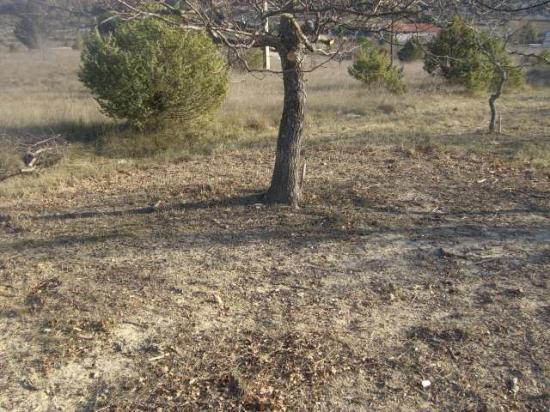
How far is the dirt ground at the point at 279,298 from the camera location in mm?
3035

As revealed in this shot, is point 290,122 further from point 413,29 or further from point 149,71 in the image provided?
point 149,71

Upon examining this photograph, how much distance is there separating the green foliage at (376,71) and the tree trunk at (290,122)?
11.6 meters

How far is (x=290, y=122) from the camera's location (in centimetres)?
571

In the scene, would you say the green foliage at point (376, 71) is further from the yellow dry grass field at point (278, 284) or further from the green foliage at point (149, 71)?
the yellow dry grass field at point (278, 284)

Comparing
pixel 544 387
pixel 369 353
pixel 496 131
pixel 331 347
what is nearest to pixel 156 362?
pixel 331 347

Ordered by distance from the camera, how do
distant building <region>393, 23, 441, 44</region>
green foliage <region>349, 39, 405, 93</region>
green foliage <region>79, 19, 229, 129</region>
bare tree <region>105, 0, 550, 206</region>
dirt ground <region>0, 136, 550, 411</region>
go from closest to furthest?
dirt ground <region>0, 136, 550, 411</region>, bare tree <region>105, 0, 550, 206</region>, distant building <region>393, 23, 441, 44</region>, green foliage <region>79, 19, 229, 129</region>, green foliage <region>349, 39, 405, 93</region>

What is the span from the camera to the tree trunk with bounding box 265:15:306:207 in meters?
5.33

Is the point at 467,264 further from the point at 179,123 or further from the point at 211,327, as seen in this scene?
the point at 179,123

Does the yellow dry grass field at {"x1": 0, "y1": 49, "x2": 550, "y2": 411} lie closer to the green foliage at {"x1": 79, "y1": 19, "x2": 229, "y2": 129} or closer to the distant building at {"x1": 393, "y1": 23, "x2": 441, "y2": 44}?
→ the green foliage at {"x1": 79, "y1": 19, "x2": 229, "y2": 129}

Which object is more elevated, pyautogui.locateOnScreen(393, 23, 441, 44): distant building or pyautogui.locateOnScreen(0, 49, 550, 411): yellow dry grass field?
pyautogui.locateOnScreen(393, 23, 441, 44): distant building

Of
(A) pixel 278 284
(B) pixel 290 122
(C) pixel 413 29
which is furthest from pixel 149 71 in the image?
(A) pixel 278 284

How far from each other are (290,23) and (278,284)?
255 centimetres

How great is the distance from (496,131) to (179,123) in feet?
20.5

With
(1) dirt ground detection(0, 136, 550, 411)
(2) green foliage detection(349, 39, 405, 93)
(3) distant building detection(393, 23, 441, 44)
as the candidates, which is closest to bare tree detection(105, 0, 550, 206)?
(3) distant building detection(393, 23, 441, 44)
